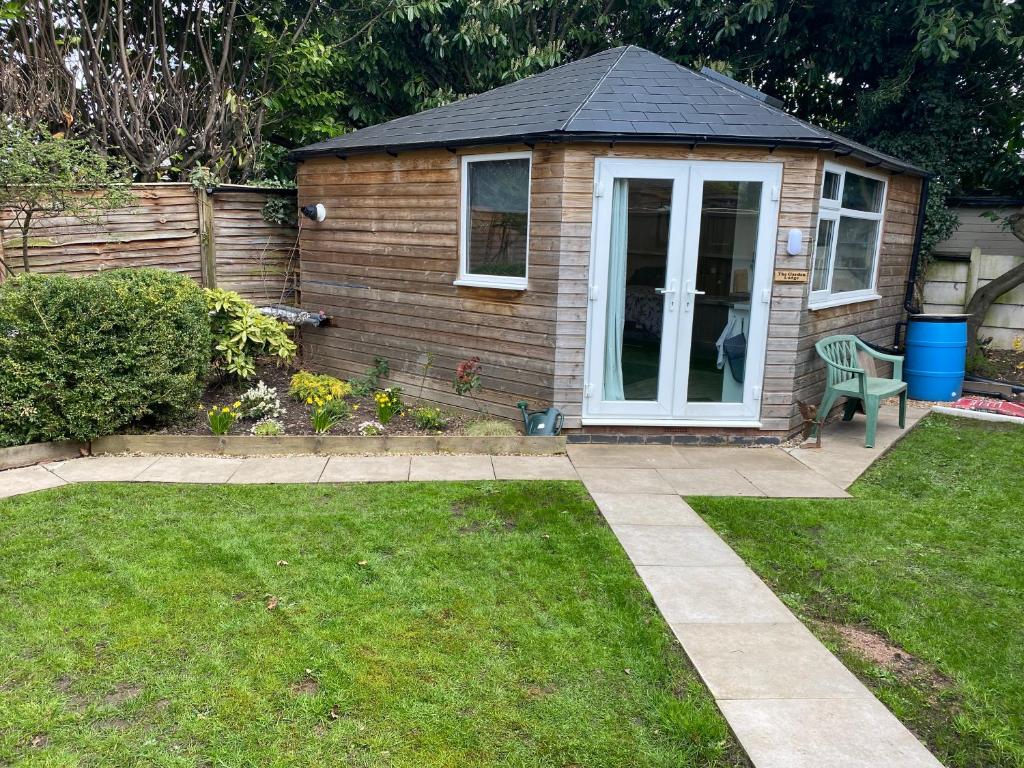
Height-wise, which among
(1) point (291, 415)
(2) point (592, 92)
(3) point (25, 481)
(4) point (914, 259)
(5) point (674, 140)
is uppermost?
(2) point (592, 92)

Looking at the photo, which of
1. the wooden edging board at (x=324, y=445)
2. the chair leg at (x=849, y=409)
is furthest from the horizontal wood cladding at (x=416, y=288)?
the chair leg at (x=849, y=409)

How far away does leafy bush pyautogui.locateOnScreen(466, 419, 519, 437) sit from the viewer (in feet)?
21.1

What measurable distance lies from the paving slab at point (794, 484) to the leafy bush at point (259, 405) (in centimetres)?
418

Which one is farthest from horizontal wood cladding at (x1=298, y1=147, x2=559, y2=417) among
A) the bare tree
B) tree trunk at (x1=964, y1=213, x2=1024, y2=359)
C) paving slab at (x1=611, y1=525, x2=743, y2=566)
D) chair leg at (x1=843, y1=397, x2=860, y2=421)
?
tree trunk at (x1=964, y1=213, x2=1024, y2=359)

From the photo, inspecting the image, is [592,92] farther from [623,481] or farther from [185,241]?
[185,241]

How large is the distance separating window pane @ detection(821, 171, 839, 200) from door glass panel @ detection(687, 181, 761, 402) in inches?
35.6

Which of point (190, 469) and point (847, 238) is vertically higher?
point (847, 238)

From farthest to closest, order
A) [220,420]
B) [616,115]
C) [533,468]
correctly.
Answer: [616,115]
[220,420]
[533,468]

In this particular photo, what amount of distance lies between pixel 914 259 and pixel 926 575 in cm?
646

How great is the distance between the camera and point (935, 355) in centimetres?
833

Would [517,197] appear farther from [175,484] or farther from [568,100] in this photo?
[175,484]

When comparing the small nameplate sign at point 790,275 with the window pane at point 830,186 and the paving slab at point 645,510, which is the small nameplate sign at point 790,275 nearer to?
the window pane at point 830,186

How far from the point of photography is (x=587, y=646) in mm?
3303

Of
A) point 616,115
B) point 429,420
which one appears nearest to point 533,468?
point 429,420
